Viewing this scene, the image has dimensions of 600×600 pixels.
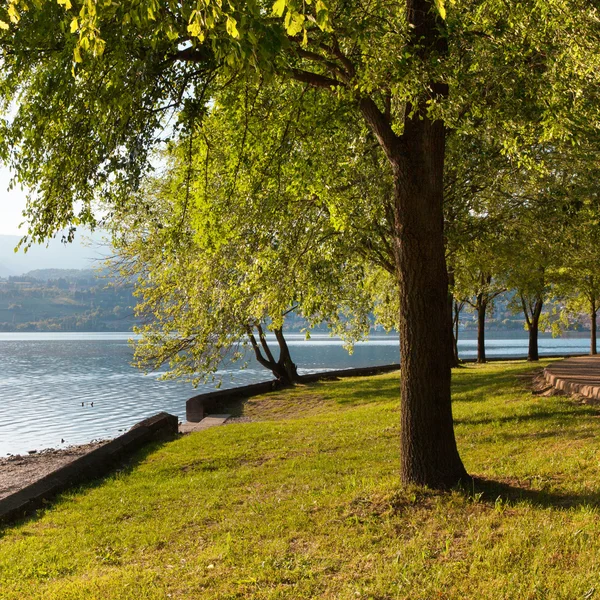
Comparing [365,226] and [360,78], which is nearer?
[360,78]

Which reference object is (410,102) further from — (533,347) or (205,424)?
(533,347)

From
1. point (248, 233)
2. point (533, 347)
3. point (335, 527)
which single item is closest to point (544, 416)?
point (335, 527)

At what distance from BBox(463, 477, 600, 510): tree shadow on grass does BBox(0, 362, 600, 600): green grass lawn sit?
0.03 m

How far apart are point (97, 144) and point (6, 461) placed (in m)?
13.2

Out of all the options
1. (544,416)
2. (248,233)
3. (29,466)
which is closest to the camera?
(544,416)

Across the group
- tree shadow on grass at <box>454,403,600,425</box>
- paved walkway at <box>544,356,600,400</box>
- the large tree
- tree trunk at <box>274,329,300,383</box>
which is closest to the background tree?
the large tree

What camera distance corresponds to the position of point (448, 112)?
7.18 metres

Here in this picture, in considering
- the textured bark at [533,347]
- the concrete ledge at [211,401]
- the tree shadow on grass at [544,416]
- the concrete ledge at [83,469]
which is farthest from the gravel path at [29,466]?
the textured bark at [533,347]

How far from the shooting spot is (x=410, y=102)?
25.4 ft

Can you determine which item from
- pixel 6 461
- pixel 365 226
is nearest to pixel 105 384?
pixel 6 461

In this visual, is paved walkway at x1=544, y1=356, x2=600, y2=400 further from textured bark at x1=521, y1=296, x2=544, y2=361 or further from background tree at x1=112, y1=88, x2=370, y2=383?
textured bark at x1=521, y1=296, x2=544, y2=361

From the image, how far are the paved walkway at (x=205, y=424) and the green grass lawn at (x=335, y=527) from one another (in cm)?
630

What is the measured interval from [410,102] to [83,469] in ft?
28.9

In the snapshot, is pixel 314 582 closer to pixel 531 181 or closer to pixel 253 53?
pixel 253 53
